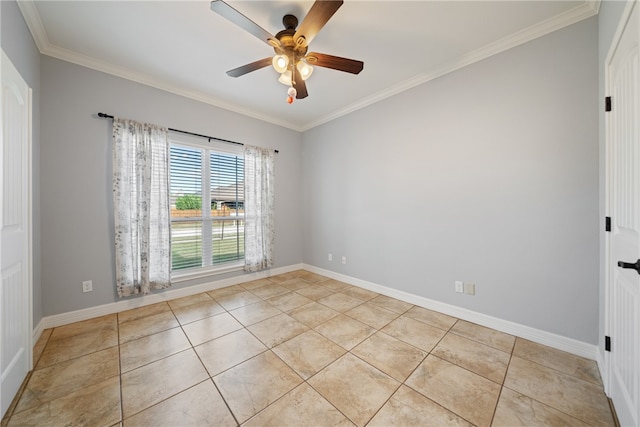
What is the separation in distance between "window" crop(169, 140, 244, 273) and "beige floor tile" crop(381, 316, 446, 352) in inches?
101

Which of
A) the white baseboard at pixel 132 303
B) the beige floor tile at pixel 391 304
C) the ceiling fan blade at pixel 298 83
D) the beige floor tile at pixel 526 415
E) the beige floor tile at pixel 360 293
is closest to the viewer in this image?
the beige floor tile at pixel 526 415

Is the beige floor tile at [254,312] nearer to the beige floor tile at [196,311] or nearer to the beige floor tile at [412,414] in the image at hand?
the beige floor tile at [196,311]

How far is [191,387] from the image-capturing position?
1.54 metres

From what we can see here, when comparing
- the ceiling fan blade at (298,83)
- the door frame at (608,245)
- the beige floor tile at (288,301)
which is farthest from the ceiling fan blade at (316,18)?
the beige floor tile at (288,301)

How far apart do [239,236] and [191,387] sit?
2.39 m

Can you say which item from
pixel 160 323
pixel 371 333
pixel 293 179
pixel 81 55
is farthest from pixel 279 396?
pixel 81 55

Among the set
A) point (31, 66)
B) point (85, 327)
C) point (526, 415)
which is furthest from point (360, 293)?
point (31, 66)

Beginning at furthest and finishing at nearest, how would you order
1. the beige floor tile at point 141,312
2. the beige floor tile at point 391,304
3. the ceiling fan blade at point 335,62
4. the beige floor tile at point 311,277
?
the beige floor tile at point 311,277 < the beige floor tile at point 391,304 < the beige floor tile at point 141,312 < the ceiling fan blade at point 335,62

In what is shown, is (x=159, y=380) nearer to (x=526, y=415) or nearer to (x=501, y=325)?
(x=526, y=415)

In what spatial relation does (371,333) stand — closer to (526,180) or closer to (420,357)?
(420,357)

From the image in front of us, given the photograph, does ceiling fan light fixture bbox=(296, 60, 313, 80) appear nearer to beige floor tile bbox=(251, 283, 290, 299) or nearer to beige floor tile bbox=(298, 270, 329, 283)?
beige floor tile bbox=(251, 283, 290, 299)

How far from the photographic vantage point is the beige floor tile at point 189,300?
285cm

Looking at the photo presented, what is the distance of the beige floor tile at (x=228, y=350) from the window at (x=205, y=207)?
5.00 feet

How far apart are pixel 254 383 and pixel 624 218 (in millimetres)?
2480
